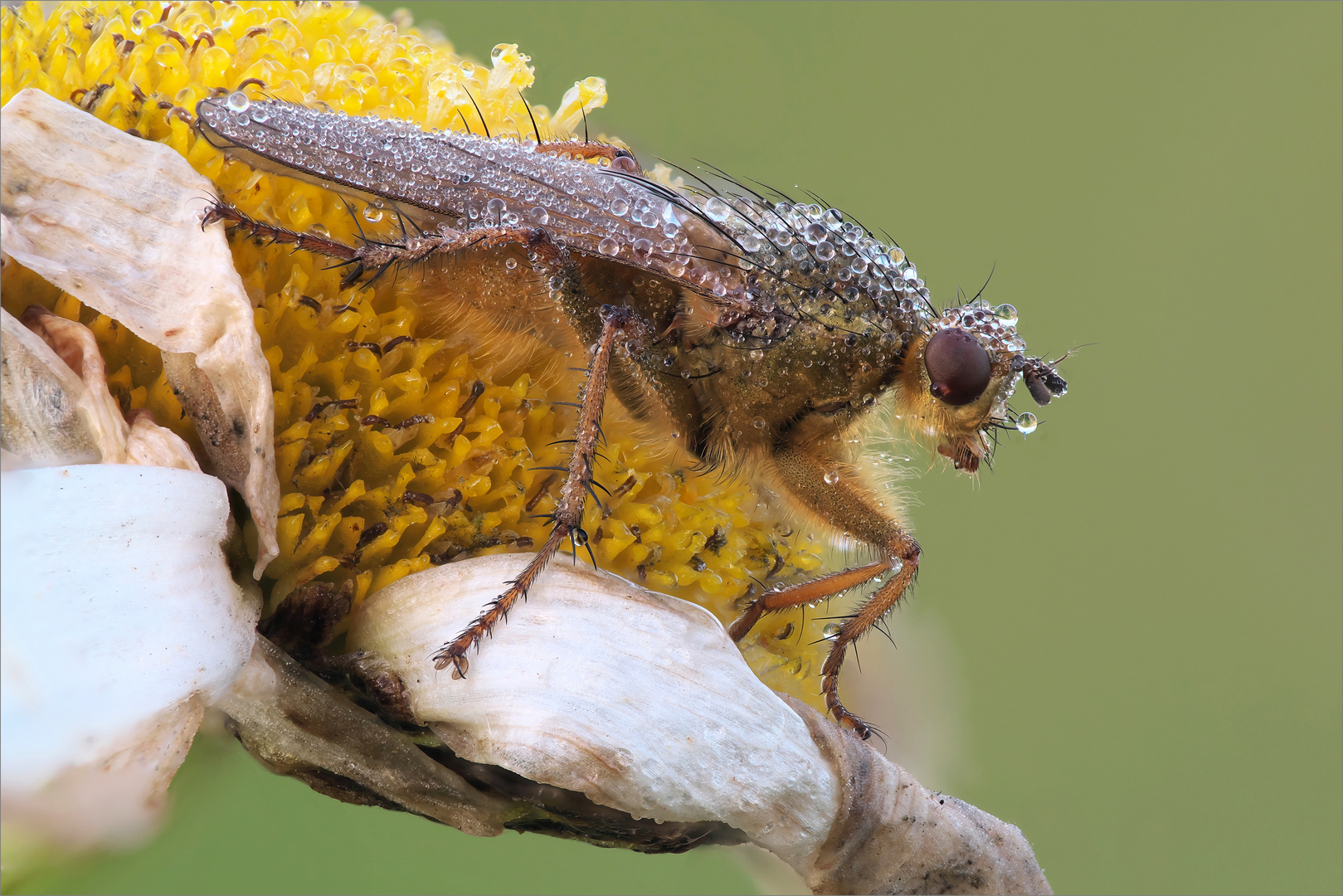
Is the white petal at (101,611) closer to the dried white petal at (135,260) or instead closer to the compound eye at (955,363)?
the dried white petal at (135,260)

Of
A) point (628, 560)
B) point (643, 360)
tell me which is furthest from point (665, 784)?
point (643, 360)

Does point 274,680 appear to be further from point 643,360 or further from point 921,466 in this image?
point 921,466

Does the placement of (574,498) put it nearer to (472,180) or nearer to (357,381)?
(357,381)

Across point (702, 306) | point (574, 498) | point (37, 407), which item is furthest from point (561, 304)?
point (37, 407)

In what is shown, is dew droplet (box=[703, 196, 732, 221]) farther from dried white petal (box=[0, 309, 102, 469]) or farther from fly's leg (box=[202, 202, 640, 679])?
dried white petal (box=[0, 309, 102, 469])

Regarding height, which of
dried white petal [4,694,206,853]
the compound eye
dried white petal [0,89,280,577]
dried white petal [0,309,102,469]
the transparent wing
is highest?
the compound eye

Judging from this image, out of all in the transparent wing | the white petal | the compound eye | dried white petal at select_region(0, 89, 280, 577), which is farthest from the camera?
the compound eye

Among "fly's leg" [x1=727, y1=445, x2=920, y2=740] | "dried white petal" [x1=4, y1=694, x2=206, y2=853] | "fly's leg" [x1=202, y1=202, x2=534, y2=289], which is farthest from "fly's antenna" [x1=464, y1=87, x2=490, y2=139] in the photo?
"dried white petal" [x1=4, y1=694, x2=206, y2=853]
